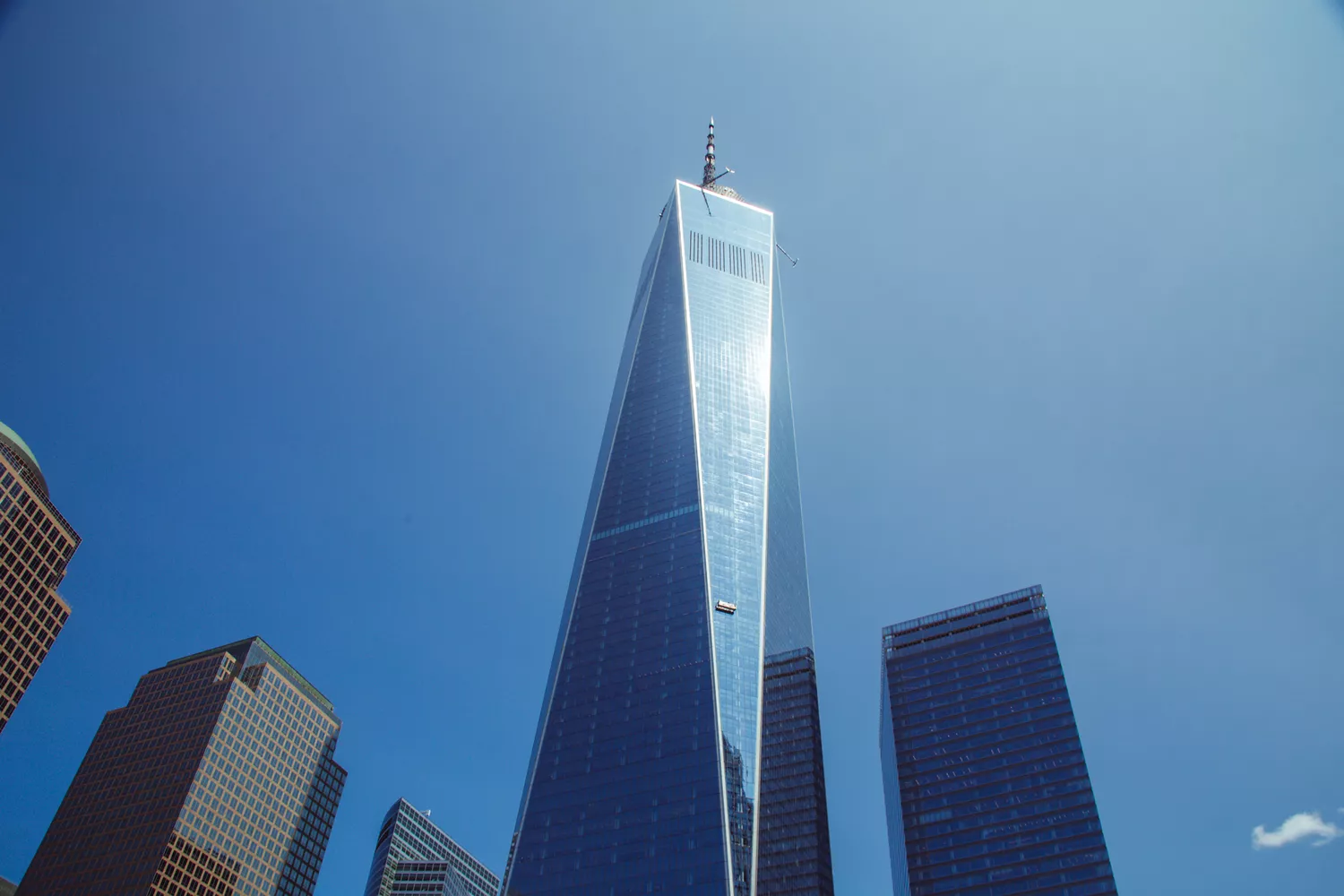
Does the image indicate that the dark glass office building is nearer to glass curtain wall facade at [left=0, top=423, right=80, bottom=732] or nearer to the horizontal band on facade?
the horizontal band on facade

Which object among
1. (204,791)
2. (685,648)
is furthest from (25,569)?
(685,648)

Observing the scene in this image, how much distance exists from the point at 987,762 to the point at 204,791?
111 m

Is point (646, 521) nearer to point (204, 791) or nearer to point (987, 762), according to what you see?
point (987, 762)

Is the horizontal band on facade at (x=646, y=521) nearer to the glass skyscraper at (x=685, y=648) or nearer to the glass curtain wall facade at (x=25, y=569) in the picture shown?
the glass skyscraper at (x=685, y=648)

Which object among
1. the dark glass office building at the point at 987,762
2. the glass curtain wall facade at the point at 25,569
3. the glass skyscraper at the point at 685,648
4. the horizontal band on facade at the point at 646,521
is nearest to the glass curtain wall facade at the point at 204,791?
the glass curtain wall facade at the point at 25,569

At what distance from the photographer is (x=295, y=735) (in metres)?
170

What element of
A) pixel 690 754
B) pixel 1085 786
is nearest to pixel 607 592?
pixel 690 754

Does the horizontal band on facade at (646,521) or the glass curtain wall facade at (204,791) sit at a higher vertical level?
the horizontal band on facade at (646,521)

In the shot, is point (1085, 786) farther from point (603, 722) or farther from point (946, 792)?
point (603, 722)

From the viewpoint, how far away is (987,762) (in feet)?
445

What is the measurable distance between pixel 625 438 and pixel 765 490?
24.3m

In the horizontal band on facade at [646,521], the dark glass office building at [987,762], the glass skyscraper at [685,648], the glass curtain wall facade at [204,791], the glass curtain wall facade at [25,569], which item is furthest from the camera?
the glass curtain wall facade at [204,791]

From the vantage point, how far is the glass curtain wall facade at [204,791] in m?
144

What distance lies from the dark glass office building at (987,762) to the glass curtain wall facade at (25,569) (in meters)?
112
